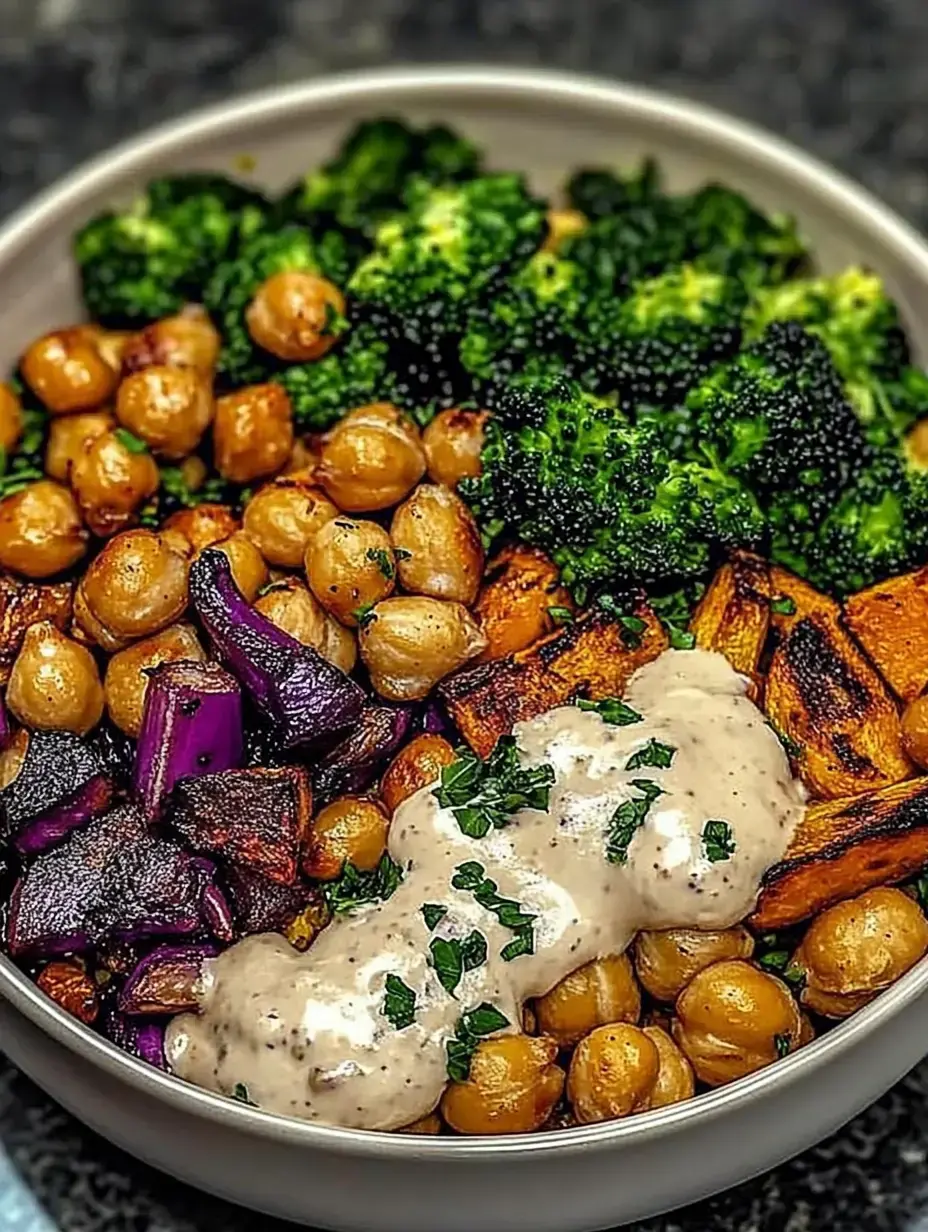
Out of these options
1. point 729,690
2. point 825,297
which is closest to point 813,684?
point 729,690

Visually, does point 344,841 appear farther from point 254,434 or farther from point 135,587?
point 254,434

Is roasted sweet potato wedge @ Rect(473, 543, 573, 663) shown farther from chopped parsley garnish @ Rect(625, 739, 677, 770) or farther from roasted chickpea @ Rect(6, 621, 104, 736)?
roasted chickpea @ Rect(6, 621, 104, 736)

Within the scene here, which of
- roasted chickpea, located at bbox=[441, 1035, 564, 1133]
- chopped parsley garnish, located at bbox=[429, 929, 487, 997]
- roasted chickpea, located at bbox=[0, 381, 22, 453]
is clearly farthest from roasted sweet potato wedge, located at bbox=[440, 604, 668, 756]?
roasted chickpea, located at bbox=[0, 381, 22, 453]

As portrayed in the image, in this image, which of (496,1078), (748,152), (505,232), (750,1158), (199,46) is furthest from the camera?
(199,46)

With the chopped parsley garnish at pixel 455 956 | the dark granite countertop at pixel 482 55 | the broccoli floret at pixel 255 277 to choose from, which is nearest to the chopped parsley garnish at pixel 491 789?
the chopped parsley garnish at pixel 455 956

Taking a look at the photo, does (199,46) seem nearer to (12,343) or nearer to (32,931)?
(12,343)

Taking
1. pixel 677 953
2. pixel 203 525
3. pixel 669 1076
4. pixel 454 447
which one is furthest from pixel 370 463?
pixel 669 1076
